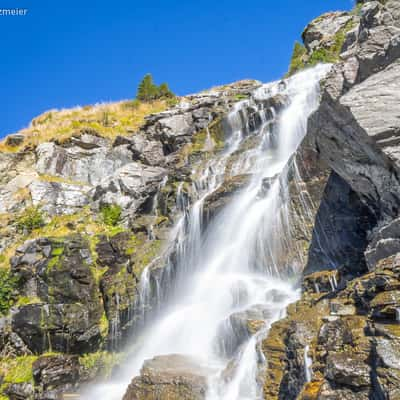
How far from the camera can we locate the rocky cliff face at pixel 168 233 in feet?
19.9

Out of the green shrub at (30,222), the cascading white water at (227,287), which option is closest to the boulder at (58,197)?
the green shrub at (30,222)

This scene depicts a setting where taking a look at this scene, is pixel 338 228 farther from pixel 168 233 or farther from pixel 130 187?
pixel 130 187

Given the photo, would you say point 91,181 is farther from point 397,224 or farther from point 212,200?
point 397,224

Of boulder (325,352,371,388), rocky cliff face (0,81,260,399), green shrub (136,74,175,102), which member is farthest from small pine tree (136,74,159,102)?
boulder (325,352,371,388)

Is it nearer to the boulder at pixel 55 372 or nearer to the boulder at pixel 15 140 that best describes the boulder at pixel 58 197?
the boulder at pixel 15 140

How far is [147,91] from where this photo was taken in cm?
3906

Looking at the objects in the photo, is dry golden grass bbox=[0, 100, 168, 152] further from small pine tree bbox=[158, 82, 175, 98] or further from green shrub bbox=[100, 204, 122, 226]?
green shrub bbox=[100, 204, 122, 226]

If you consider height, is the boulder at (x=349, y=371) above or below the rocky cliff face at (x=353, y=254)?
below

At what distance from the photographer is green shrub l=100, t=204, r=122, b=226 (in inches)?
810

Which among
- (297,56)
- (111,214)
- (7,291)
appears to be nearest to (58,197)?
(111,214)

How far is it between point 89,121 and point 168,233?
1867cm

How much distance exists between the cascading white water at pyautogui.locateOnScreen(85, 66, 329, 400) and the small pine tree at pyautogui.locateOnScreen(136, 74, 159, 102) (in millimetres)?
23268

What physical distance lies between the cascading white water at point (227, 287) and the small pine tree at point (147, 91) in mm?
23268

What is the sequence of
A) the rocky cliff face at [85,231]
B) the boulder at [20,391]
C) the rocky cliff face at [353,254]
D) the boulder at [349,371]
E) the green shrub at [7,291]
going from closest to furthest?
the boulder at [349,371]
the rocky cliff face at [353,254]
the boulder at [20,391]
the rocky cliff face at [85,231]
the green shrub at [7,291]
